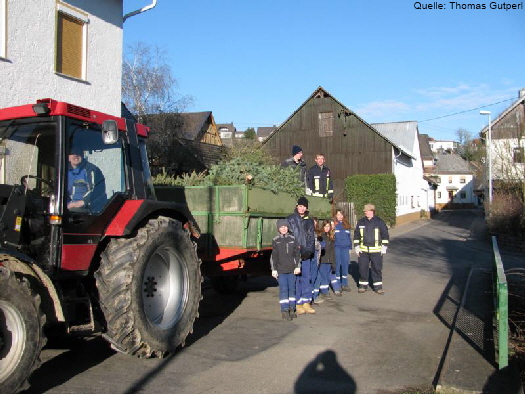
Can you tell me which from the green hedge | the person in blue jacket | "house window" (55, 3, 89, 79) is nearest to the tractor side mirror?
the person in blue jacket

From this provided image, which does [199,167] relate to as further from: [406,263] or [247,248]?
[247,248]

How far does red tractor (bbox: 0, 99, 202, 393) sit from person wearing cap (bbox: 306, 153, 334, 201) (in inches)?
205

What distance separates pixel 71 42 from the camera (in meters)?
11.3

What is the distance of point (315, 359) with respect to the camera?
5.82 m

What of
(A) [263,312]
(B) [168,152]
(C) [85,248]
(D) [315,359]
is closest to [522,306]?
(D) [315,359]

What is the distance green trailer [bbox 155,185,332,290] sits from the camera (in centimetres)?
730

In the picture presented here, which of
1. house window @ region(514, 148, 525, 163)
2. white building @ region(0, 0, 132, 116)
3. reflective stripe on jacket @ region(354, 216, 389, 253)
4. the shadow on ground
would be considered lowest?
the shadow on ground

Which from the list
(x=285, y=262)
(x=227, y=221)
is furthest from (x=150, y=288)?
(x=285, y=262)

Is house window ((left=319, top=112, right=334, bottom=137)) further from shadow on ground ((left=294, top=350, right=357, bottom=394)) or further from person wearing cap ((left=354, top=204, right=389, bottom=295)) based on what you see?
shadow on ground ((left=294, top=350, right=357, bottom=394))

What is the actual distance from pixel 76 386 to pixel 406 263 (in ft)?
39.8

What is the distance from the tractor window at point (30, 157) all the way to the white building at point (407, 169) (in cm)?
3093

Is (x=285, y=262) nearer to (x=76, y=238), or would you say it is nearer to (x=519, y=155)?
(x=76, y=238)

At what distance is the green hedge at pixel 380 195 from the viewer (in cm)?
3193

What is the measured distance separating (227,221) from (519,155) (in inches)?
637
